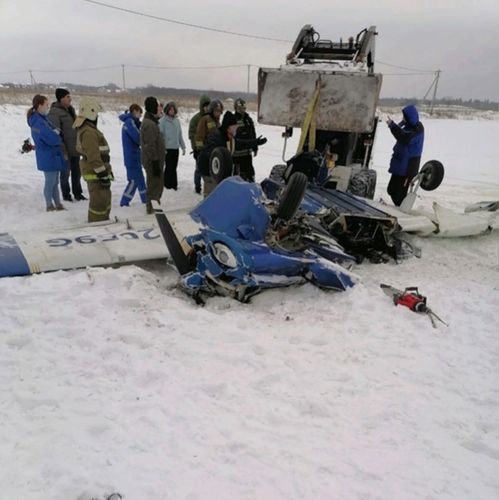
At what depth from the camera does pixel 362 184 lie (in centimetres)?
780

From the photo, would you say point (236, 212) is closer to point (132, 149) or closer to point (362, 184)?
point (132, 149)

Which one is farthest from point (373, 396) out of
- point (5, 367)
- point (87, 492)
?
point (5, 367)

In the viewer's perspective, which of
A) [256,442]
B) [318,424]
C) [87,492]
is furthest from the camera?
[318,424]

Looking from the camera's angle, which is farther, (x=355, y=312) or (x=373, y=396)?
(x=355, y=312)

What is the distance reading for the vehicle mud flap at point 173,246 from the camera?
4289 mm

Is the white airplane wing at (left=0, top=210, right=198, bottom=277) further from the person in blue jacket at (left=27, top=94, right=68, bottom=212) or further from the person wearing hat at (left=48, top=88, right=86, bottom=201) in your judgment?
the person wearing hat at (left=48, top=88, right=86, bottom=201)

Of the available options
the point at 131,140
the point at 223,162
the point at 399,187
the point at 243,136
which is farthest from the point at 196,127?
the point at 399,187

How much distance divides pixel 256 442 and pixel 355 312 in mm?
1855

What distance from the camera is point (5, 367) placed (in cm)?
293

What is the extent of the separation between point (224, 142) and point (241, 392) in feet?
15.1

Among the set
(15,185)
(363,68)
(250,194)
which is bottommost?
(15,185)

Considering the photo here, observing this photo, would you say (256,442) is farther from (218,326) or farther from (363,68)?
(363,68)

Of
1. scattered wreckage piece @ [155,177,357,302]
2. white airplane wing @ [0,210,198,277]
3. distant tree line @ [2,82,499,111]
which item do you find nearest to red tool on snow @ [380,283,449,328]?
scattered wreckage piece @ [155,177,357,302]

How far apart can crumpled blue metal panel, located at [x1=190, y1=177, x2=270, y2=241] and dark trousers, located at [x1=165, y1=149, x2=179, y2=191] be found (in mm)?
4685
